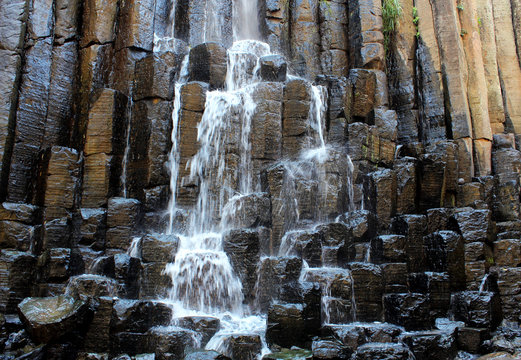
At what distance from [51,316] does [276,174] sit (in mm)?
5253

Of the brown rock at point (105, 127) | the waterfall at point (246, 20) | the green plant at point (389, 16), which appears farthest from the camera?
the waterfall at point (246, 20)

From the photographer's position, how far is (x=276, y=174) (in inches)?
410

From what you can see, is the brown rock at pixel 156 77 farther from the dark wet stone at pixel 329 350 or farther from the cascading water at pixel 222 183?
the dark wet stone at pixel 329 350

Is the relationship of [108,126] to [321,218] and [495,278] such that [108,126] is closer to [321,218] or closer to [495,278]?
[321,218]

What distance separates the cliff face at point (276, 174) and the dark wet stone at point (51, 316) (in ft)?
0.12

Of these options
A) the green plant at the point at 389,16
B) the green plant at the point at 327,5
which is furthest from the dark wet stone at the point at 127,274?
the green plant at the point at 327,5

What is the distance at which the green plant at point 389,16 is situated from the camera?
581 inches

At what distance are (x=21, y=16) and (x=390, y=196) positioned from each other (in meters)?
10.5

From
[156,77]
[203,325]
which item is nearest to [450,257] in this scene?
[203,325]

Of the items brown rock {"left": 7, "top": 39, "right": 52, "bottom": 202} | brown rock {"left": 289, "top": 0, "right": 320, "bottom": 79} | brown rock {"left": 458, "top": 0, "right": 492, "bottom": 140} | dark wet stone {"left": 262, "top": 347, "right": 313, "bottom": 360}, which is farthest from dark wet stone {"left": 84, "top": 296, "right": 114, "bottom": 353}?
brown rock {"left": 458, "top": 0, "right": 492, "bottom": 140}

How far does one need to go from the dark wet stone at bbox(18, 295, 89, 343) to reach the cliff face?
4 cm

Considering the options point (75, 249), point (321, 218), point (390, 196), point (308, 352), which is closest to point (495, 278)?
point (390, 196)

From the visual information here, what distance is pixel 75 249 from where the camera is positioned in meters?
10.2

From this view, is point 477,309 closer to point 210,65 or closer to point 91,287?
point 91,287
